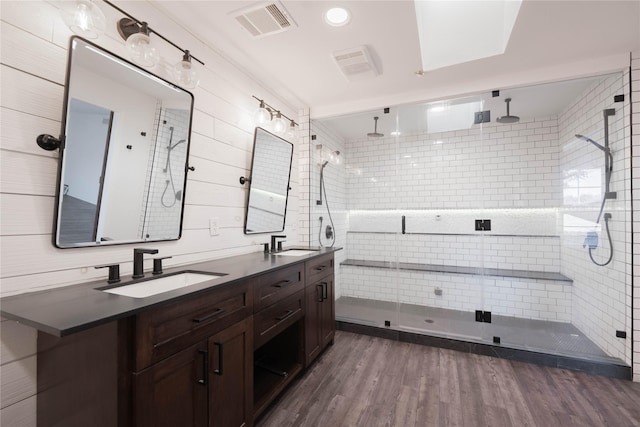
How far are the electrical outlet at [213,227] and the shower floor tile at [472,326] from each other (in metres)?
1.91

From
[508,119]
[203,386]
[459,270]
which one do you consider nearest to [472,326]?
[459,270]

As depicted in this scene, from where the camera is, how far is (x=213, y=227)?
2.09 metres

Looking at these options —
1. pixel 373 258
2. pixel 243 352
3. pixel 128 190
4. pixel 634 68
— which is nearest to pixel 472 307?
pixel 373 258

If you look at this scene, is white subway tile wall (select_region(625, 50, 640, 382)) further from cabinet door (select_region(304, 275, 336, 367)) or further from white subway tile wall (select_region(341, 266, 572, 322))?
cabinet door (select_region(304, 275, 336, 367))

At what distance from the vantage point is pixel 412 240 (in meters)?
3.71

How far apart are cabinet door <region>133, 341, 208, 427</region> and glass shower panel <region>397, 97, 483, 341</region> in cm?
248

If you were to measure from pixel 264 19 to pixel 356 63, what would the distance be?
2.83 feet

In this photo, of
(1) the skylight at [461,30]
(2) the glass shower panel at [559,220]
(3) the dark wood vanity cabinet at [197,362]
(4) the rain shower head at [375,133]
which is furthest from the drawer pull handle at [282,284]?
(4) the rain shower head at [375,133]

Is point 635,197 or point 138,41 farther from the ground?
point 138,41

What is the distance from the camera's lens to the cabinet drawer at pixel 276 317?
5.39 feet

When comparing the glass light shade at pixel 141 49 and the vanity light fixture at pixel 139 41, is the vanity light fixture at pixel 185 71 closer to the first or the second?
the vanity light fixture at pixel 139 41

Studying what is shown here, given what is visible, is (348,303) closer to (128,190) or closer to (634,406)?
(634,406)

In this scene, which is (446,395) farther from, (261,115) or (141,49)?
(141,49)

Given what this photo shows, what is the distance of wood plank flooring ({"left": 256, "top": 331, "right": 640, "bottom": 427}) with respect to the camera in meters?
1.77
